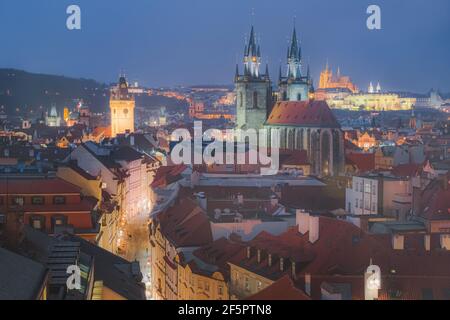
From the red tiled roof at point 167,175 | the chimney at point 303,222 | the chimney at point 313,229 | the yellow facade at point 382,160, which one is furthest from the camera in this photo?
the yellow facade at point 382,160

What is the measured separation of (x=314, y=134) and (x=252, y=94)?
9.45m

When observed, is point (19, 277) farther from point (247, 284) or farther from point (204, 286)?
point (204, 286)

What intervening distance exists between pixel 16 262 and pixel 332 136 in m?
35.7

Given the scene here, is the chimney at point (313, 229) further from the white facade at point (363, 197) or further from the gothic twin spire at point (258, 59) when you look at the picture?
the gothic twin spire at point (258, 59)

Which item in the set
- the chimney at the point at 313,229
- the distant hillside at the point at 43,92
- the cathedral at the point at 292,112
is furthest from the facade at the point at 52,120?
the chimney at the point at 313,229

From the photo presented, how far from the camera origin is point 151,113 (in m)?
119

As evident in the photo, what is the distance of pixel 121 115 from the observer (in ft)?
212

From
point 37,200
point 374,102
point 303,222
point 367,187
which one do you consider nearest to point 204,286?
point 303,222

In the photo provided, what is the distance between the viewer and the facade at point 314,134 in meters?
42.8

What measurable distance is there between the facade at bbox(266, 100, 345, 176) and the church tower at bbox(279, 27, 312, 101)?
246 inches

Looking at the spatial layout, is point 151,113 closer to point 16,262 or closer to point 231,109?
point 231,109

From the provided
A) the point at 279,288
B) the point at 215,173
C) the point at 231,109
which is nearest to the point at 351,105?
the point at 231,109

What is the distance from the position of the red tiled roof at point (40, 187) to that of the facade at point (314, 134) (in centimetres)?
2374

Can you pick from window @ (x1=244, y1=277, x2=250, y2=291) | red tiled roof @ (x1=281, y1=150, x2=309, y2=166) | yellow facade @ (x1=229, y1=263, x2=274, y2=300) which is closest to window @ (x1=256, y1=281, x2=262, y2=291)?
yellow facade @ (x1=229, y1=263, x2=274, y2=300)
